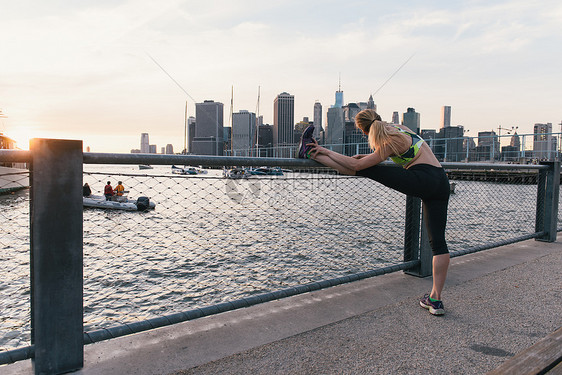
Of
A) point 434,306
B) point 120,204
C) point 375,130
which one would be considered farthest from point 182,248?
point 120,204

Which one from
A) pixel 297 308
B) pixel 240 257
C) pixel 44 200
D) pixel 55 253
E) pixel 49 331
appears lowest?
pixel 240 257

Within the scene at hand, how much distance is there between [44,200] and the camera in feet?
6.70

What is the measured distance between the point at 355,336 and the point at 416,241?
1.79m

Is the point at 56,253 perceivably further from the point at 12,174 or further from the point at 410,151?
the point at 410,151

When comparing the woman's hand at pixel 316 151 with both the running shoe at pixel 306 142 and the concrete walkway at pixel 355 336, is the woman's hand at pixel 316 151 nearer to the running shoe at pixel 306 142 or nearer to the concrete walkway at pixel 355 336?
the running shoe at pixel 306 142

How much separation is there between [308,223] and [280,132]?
94.1 metres

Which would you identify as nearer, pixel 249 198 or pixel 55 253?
pixel 55 253

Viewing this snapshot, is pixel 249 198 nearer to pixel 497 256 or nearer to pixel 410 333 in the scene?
pixel 497 256

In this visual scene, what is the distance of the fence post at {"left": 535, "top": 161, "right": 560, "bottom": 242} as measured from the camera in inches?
228

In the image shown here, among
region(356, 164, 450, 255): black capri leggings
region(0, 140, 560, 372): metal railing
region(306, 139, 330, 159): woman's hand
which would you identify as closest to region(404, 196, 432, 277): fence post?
region(0, 140, 560, 372): metal railing

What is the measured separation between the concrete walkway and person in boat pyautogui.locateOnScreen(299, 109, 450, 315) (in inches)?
14.7

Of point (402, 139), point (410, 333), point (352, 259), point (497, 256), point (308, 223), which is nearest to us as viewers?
point (410, 333)

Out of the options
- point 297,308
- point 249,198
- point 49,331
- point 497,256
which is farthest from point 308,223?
point 49,331

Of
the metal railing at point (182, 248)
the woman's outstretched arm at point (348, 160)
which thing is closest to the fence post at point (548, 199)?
the metal railing at point (182, 248)
